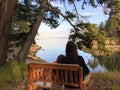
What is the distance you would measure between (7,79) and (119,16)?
583 cm

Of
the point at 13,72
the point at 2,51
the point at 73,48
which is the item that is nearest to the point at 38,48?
the point at 2,51

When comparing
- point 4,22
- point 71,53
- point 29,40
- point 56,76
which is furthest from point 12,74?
point 71,53

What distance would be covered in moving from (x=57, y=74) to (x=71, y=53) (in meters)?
0.46

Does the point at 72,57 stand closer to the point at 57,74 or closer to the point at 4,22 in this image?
the point at 57,74

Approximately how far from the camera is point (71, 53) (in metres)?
6.13

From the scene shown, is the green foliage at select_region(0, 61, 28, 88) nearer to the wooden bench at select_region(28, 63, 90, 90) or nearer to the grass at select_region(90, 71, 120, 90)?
the grass at select_region(90, 71, 120, 90)

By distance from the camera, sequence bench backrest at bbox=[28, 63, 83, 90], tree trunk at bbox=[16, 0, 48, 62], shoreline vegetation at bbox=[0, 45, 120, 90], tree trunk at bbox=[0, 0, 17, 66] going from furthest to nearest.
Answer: tree trunk at bbox=[16, 0, 48, 62] < tree trunk at bbox=[0, 0, 17, 66] < shoreline vegetation at bbox=[0, 45, 120, 90] < bench backrest at bbox=[28, 63, 83, 90]

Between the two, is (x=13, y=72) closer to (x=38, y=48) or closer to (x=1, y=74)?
(x=1, y=74)

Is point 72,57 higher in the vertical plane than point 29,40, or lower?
higher

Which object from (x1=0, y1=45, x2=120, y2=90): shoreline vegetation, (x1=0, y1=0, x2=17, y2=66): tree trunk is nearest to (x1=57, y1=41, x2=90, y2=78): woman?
(x1=0, y1=45, x2=120, y2=90): shoreline vegetation

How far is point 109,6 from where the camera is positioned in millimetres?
13805

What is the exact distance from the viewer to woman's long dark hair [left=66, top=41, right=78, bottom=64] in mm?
6094

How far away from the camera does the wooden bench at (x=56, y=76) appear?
5809mm

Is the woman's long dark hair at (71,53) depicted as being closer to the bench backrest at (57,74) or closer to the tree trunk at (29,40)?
the bench backrest at (57,74)
